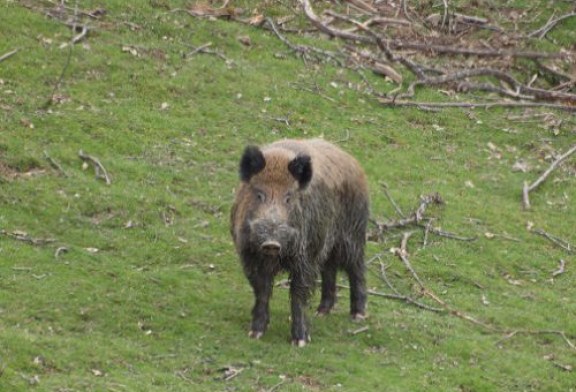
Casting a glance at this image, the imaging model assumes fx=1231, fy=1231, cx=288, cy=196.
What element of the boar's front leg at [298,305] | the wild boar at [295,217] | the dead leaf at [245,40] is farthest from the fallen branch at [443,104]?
the boar's front leg at [298,305]

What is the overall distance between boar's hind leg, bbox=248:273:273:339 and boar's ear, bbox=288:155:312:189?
42.9 inches

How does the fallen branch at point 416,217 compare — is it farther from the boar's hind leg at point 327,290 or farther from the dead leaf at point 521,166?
the boar's hind leg at point 327,290

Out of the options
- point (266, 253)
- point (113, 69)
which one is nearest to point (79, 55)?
point (113, 69)

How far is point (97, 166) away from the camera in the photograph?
1786 centimetres

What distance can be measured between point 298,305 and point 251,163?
5.42 ft

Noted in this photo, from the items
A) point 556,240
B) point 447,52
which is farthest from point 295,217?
point 447,52

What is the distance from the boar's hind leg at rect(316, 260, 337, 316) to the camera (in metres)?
14.5

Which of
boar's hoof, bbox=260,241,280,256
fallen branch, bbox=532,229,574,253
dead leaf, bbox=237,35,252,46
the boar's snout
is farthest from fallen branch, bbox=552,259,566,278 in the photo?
dead leaf, bbox=237,35,252,46

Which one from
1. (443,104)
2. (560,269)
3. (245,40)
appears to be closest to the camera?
(560,269)

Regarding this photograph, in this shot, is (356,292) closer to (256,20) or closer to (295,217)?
(295,217)

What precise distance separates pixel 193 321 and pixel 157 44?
34.0 feet

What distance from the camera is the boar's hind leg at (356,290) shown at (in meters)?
14.6

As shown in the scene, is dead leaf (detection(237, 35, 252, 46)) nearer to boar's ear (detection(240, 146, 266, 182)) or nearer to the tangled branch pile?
the tangled branch pile

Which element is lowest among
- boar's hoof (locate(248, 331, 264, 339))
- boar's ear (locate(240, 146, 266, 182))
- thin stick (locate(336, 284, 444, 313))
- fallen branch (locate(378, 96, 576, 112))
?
thin stick (locate(336, 284, 444, 313))
